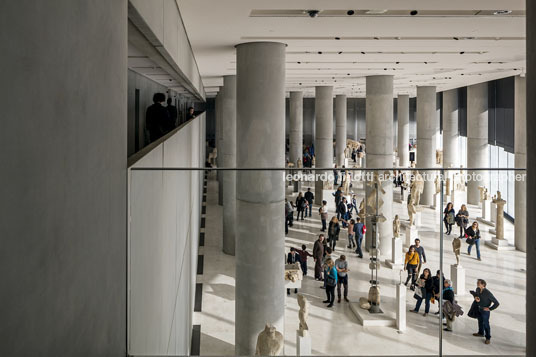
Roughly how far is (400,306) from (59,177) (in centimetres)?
684

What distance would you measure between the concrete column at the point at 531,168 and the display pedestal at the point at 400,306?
4.24 m

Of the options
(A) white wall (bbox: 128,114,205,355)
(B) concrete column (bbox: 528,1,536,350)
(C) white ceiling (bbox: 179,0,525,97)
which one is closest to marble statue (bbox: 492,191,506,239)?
(C) white ceiling (bbox: 179,0,525,97)

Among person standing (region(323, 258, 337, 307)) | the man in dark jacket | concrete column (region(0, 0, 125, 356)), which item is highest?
the man in dark jacket

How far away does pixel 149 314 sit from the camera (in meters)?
5.63

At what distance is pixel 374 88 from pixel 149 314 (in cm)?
1924

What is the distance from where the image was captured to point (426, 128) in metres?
34.2

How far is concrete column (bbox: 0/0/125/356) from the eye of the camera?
1.97 metres

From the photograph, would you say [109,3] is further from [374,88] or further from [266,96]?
[374,88]

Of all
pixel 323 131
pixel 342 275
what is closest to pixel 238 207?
pixel 342 275

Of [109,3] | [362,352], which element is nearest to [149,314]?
[109,3]

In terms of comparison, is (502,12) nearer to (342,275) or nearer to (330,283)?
(342,275)

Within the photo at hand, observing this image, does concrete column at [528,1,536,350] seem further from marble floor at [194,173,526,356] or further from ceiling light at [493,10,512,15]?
ceiling light at [493,10,512,15]

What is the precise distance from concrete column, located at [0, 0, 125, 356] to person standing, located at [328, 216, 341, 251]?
631cm

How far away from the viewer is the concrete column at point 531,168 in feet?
11.5
